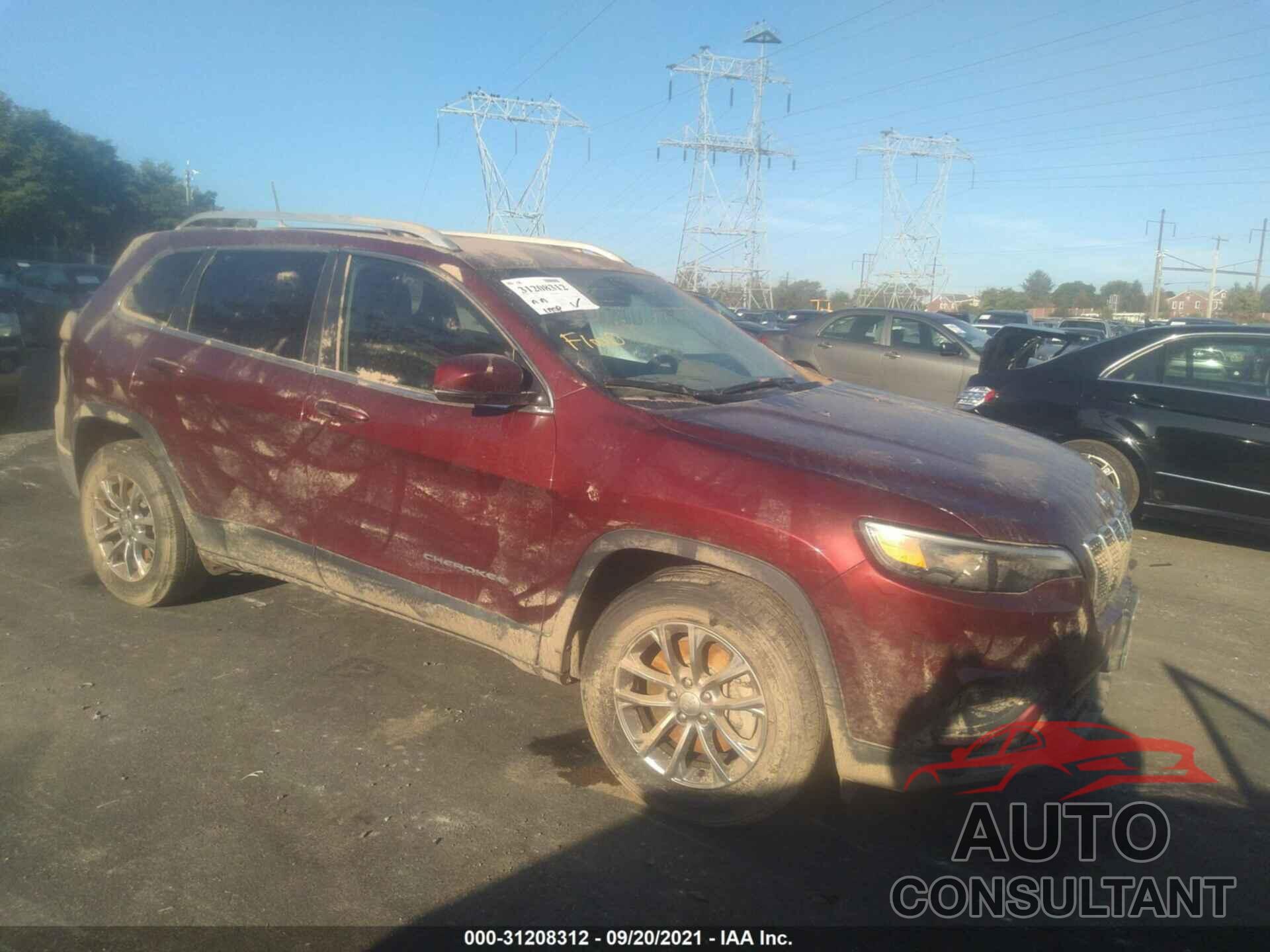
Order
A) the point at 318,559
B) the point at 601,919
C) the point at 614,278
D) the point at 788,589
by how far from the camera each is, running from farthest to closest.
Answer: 1. the point at 614,278
2. the point at 318,559
3. the point at 788,589
4. the point at 601,919

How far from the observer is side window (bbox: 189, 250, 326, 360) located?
3.95 m

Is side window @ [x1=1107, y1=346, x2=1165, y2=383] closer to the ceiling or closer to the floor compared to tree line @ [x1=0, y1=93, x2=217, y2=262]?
closer to the floor

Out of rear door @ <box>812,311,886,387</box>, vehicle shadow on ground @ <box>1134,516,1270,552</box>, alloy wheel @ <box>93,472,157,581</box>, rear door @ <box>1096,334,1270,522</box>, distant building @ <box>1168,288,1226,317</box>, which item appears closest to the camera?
alloy wheel @ <box>93,472,157,581</box>

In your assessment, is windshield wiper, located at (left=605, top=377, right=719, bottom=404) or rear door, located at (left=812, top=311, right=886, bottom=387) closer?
windshield wiper, located at (left=605, top=377, right=719, bottom=404)

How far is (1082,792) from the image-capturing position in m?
3.29

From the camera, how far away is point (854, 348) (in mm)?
11961

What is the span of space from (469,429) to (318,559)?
99 cm

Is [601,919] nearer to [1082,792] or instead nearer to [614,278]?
[1082,792]

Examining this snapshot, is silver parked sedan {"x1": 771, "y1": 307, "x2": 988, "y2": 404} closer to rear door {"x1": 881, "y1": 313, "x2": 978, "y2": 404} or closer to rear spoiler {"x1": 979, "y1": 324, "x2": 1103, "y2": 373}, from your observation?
rear door {"x1": 881, "y1": 313, "x2": 978, "y2": 404}

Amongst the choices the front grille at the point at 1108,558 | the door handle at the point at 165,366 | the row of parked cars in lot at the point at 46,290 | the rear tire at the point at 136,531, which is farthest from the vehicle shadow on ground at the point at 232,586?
the row of parked cars in lot at the point at 46,290

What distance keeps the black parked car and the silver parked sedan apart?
4.06 m

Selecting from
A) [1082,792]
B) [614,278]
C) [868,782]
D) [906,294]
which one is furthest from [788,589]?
[906,294]

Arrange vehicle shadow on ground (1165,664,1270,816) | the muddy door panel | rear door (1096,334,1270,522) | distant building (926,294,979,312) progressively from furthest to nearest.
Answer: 1. distant building (926,294,979,312)
2. rear door (1096,334,1270,522)
3. vehicle shadow on ground (1165,664,1270,816)
4. the muddy door panel

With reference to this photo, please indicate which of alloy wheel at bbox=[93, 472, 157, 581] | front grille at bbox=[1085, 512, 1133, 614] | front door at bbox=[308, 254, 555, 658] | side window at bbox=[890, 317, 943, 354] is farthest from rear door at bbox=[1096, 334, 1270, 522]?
alloy wheel at bbox=[93, 472, 157, 581]
